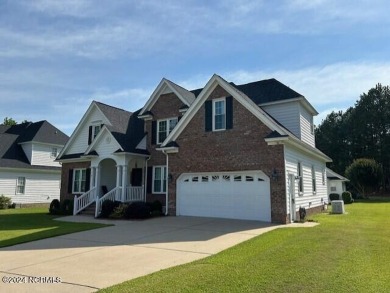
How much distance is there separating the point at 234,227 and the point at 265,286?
821 cm

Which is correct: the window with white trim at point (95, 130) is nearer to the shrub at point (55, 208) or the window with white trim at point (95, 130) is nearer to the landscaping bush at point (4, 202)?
the shrub at point (55, 208)

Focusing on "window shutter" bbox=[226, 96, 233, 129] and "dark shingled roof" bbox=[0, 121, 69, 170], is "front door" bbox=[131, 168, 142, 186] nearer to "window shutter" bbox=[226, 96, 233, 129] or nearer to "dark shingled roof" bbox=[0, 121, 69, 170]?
"window shutter" bbox=[226, 96, 233, 129]

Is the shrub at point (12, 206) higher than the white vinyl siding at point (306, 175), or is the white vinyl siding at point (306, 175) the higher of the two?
the white vinyl siding at point (306, 175)

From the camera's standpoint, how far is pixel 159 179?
71.2 feet

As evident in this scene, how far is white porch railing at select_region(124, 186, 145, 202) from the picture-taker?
68.2 ft

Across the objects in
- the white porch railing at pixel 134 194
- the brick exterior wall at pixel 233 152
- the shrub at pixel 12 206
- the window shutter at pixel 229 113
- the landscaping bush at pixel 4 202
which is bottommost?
the shrub at pixel 12 206

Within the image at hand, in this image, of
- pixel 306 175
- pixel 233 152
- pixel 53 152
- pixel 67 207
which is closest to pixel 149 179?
pixel 67 207

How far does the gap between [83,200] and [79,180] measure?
12.4ft

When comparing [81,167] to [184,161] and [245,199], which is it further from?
[245,199]

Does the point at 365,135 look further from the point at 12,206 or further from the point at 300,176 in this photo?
the point at 12,206

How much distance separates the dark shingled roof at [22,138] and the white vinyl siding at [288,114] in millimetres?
23753

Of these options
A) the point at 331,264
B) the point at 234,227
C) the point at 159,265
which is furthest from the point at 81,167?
the point at 331,264

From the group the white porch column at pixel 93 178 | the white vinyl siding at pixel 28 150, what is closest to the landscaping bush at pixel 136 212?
the white porch column at pixel 93 178

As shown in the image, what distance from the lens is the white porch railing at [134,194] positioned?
2078cm
